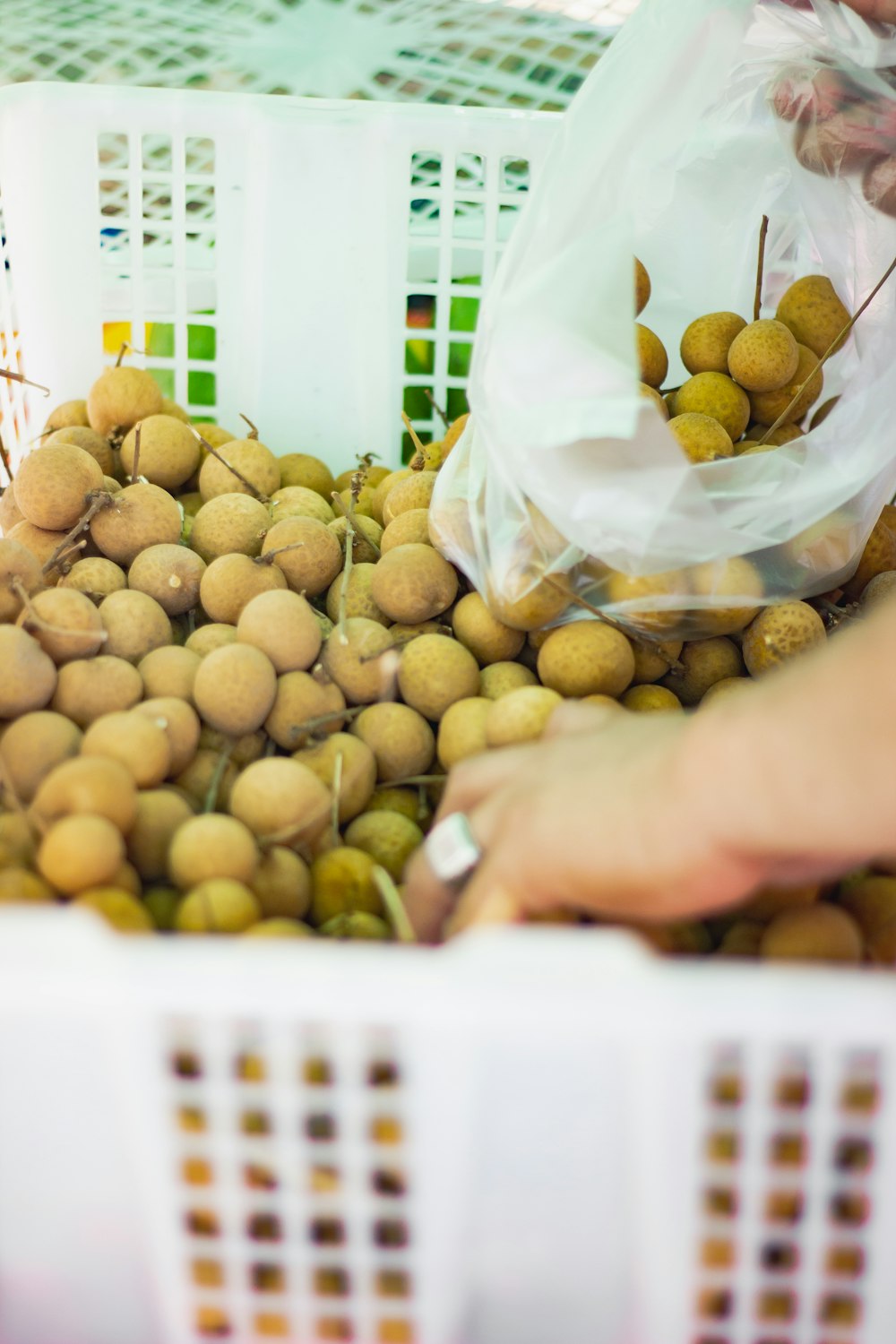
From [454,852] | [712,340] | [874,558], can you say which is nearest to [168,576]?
[454,852]

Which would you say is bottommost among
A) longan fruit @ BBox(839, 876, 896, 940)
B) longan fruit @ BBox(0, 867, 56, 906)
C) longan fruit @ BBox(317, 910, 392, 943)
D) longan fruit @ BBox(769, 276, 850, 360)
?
longan fruit @ BBox(317, 910, 392, 943)

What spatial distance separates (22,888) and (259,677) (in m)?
0.35

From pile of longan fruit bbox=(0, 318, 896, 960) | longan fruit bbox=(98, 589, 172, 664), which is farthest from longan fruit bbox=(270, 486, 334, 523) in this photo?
longan fruit bbox=(98, 589, 172, 664)

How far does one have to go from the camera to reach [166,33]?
2002 mm

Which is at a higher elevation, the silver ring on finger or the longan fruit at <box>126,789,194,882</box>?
the silver ring on finger

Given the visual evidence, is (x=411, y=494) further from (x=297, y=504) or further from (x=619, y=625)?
(x=619, y=625)

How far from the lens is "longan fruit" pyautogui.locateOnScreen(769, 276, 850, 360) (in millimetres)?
1377

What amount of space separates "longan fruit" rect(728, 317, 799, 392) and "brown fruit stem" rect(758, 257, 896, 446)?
3 cm

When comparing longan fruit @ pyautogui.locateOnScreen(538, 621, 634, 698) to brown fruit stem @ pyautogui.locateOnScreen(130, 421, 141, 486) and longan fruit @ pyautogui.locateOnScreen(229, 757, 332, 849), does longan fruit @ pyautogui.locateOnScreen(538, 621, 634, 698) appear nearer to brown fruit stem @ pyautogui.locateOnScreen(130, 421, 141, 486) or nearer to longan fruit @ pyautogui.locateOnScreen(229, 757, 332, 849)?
longan fruit @ pyautogui.locateOnScreen(229, 757, 332, 849)

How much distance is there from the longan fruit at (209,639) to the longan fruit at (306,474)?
351mm

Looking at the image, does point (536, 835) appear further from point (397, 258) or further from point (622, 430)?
point (397, 258)

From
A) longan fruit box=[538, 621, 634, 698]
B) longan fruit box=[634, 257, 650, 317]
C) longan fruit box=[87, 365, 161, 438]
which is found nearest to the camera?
longan fruit box=[538, 621, 634, 698]

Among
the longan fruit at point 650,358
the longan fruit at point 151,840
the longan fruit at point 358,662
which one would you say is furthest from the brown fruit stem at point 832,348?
the longan fruit at point 151,840

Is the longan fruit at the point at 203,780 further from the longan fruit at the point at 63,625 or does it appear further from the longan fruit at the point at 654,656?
the longan fruit at the point at 654,656
